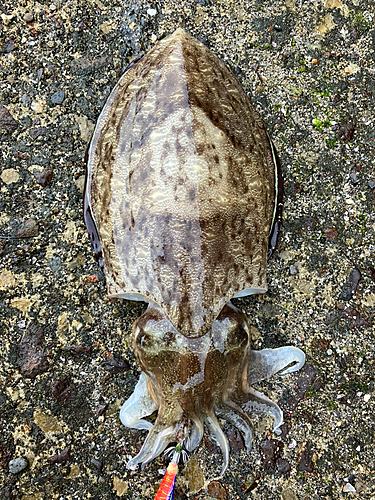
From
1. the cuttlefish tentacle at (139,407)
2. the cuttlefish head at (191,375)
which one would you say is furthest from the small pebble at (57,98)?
the cuttlefish tentacle at (139,407)

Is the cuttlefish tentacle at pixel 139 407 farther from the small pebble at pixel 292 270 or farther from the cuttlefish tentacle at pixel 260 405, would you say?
the small pebble at pixel 292 270

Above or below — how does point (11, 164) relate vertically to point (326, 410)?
above

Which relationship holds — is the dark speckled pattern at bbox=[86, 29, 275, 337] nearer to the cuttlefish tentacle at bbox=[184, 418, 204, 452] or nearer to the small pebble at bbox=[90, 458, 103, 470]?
the cuttlefish tentacle at bbox=[184, 418, 204, 452]

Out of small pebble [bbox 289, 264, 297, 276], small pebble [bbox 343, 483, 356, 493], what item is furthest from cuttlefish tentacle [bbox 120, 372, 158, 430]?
small pebble [bbox 343, 483, 356, 493]

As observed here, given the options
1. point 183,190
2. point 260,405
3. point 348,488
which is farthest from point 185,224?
point 348,488

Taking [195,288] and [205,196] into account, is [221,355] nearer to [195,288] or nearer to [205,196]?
[195,288]

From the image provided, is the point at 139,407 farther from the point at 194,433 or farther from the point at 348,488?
the point at 348,488

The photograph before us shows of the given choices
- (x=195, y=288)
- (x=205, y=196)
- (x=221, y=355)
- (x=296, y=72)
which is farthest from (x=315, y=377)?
(x=296, y=72)

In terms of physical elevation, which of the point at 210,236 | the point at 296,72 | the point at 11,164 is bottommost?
the point at 210,236
